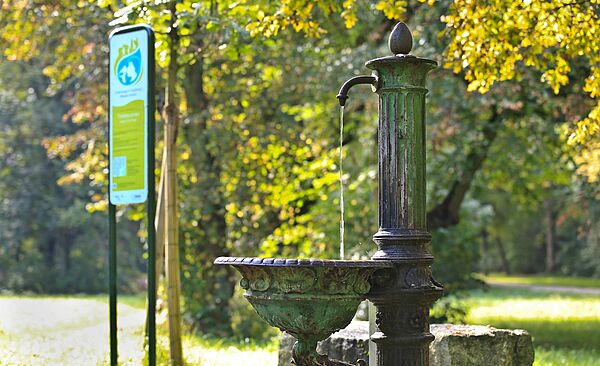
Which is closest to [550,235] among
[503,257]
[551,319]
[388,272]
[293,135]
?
[503,257]

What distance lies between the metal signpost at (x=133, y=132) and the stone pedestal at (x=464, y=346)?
4.84ft

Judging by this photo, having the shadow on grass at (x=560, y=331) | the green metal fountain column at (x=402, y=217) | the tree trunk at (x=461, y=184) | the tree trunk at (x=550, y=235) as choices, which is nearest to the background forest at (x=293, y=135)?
the tree trunk at (x=461, y=184)

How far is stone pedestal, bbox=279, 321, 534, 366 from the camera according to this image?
7109 millimetres

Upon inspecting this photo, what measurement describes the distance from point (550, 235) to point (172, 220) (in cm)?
3491

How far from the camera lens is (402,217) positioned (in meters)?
5.36

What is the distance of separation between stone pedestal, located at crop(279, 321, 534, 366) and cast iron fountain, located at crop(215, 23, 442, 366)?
1788mm

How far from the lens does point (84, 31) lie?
13.4 metres

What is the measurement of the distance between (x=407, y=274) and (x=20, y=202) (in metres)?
26.4

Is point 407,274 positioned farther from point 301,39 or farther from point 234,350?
point 301,39

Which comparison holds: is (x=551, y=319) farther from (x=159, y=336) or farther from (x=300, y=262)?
(x=300, y=262)

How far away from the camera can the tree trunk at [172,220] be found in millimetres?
8523

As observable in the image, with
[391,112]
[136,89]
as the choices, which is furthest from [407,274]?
[136,89]

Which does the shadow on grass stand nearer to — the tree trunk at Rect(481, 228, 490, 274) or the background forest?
the background forest

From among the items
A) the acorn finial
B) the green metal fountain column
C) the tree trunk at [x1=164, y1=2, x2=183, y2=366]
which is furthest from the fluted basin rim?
the tree trunk at [x1=164, y1=2, x2=183, y2=366]
